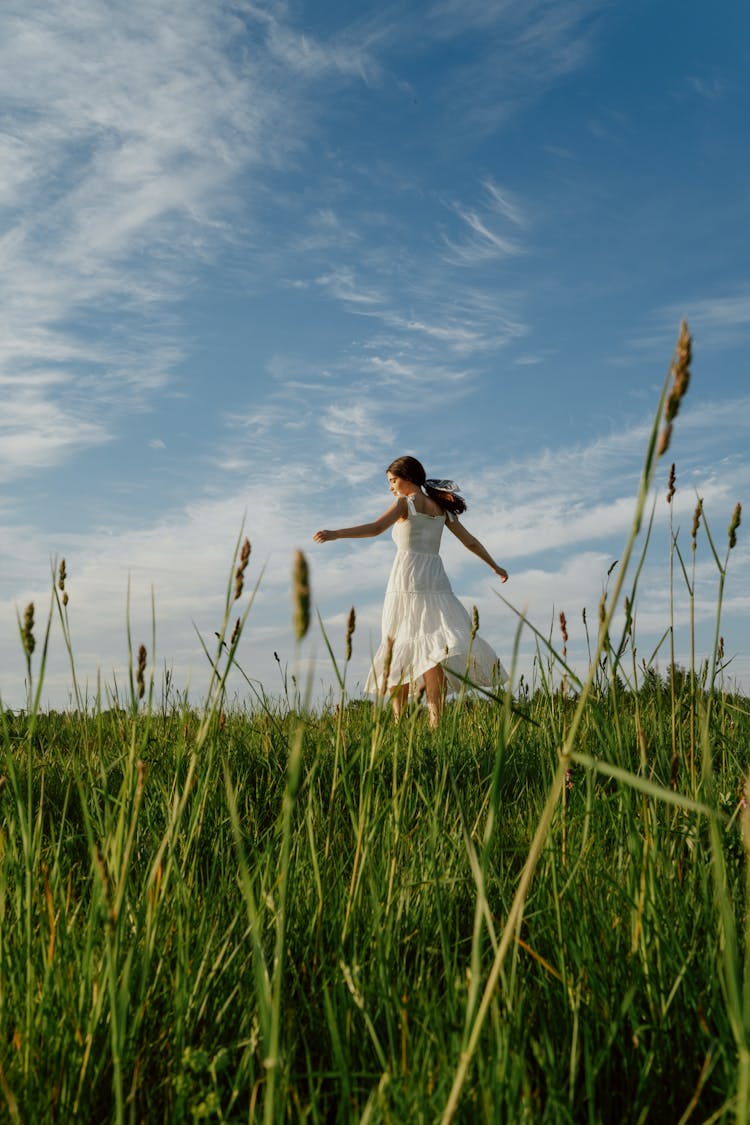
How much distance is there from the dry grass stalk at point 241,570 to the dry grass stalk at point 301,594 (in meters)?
0.60

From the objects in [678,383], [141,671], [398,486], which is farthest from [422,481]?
[678,383]

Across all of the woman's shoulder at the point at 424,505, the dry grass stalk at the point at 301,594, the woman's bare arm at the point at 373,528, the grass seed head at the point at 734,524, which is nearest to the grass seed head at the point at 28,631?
the dry grass stalk at the point at 301,594

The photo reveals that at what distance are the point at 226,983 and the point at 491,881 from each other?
2.55 ft

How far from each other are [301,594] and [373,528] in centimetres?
837

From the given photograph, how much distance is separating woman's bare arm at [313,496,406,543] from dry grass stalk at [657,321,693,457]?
6970 millimetres

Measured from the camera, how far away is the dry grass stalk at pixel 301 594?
839 mm

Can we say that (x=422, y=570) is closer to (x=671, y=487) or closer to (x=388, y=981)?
(x=671, y=487)

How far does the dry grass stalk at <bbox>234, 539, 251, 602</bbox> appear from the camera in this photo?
145 centimetres

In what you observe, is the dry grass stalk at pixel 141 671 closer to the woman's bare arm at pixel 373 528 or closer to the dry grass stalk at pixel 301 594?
the dry grass stalk at pixel 301 594

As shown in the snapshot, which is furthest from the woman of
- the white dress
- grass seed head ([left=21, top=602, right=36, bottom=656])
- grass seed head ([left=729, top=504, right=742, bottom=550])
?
grass seed head ([left=21, top=602, right=36, bottom=656])

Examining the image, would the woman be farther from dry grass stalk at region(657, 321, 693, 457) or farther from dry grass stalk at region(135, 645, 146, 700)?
dry grass stalk at region(657, 321, 693, 457)

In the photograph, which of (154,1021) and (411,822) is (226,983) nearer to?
(154,1021)

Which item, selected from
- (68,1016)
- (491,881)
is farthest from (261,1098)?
(491,881)

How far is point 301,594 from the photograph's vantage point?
2.76 feet
